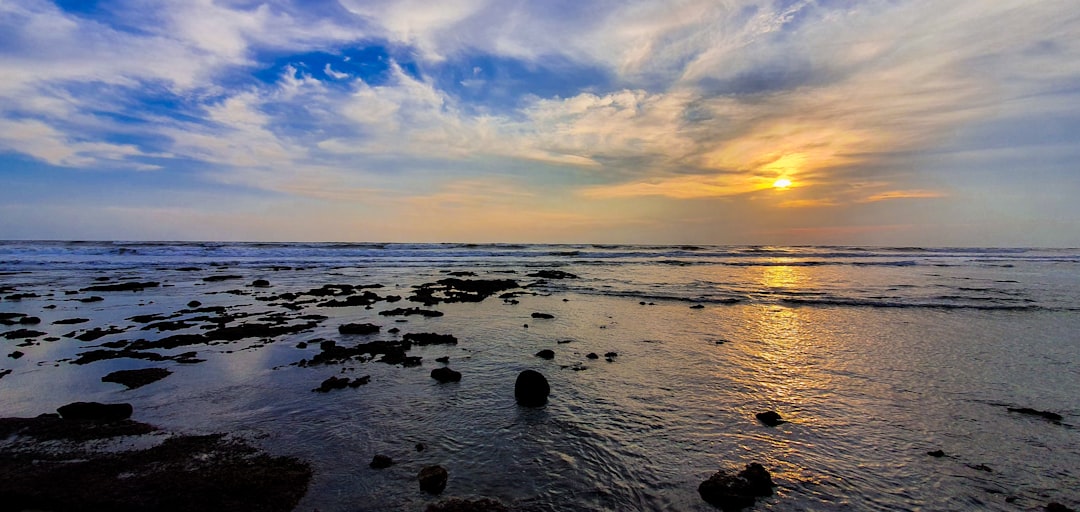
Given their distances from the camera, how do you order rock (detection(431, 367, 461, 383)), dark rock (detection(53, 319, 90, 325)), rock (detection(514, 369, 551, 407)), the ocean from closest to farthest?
the ocean → rock (detection(514, 369, 551, 407)) → rock (detection(431, 367, 461, 383)) → dark rock (detection(53, 319, 90, 325))

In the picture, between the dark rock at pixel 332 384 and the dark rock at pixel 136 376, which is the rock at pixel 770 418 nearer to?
the dark rock at pixel 332 384

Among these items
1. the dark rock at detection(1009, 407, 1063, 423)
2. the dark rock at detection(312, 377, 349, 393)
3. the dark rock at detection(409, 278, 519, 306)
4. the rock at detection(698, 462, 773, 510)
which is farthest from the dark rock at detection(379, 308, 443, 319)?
the dark rock at detection(1009, 407, 1063, 423)

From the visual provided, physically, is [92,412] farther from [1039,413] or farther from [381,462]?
[1039,413]

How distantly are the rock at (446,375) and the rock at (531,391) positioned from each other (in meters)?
1.92

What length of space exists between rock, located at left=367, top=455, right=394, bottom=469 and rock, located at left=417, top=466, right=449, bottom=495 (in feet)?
2.15

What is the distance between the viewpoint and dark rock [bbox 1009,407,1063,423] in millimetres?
8359

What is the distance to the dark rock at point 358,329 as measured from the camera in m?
15.9

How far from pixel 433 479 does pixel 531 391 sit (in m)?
3.35

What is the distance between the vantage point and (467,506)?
551cm

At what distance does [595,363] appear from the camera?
39.8ft

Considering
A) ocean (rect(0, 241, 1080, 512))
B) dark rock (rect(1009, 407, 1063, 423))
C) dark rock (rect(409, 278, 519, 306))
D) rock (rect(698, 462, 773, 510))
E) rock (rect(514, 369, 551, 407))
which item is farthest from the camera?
dark rock (rect(409, 278, 519, 306))

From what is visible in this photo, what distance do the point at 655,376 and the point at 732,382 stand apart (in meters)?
1.69

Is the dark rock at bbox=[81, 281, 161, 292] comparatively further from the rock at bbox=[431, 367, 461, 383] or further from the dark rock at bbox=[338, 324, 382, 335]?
the rock at bbox=[431, 367, 461, 383]

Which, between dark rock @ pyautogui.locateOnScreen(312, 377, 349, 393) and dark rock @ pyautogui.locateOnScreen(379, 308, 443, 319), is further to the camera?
dark rock @ pyautogui.locateOnScreen(379, 308, 443, 319)
